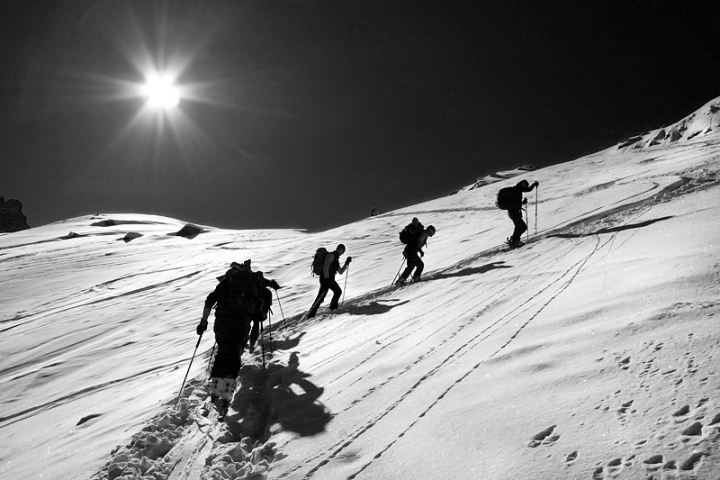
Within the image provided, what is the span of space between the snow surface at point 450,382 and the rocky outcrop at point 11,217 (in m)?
171

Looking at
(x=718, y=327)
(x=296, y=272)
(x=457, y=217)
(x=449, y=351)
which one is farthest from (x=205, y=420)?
(x=457, y=217)

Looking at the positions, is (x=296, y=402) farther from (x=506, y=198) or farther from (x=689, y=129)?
(x=689, y=129)

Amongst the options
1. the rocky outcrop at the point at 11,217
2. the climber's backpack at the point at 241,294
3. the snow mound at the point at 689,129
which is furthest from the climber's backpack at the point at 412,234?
the rocky outcrop at the point at 11,217

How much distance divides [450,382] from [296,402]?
1.74 m

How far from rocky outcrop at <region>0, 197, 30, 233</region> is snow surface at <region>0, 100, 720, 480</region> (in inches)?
6741

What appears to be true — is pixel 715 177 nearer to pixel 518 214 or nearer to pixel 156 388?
pixel 518 214

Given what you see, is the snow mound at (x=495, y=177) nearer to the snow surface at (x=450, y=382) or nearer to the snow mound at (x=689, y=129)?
the snow mound at (x=689, y=129)

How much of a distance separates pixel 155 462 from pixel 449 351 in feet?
10.1

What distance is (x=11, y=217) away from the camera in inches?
5733

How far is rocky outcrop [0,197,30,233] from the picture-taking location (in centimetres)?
14275

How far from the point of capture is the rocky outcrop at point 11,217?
14275 cm

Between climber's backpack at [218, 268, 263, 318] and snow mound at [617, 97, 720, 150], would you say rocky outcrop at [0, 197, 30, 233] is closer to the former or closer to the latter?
climber's backpack at [218, 268, 263, 318]

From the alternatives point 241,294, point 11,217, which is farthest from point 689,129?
point 11,217

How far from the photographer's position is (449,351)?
4695mm
